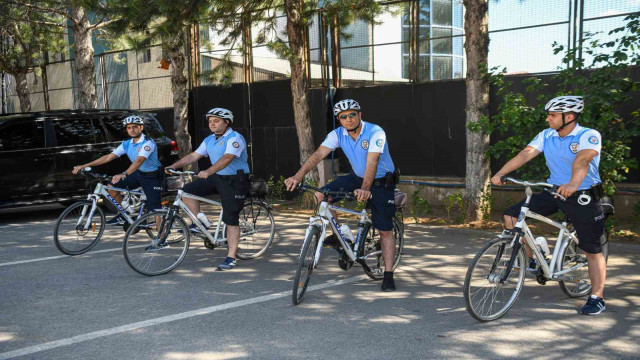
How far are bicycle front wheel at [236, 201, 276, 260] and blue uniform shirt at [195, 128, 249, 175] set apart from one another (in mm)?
571

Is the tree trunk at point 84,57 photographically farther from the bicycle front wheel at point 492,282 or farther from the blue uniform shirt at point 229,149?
the bicycle front wheel at point 492,282

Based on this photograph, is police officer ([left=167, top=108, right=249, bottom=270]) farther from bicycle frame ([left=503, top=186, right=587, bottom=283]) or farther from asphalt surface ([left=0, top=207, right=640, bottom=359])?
bicycle frame ([left=503, top=186, right=587, bottom=283])

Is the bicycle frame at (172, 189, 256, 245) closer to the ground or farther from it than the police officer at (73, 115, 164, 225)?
closer to the ground

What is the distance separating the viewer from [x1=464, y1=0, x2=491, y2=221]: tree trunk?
9602 millimetres

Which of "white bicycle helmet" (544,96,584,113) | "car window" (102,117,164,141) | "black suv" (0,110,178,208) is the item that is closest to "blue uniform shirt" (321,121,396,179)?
"white bicycle helmet" (544,96,584,113)

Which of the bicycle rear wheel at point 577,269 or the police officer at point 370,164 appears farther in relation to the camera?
the police officer at point 370,164

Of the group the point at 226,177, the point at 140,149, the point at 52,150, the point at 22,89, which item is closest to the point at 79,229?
the point at 140,149

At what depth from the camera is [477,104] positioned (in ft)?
32.1

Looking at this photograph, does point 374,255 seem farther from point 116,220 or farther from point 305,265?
point 116,220

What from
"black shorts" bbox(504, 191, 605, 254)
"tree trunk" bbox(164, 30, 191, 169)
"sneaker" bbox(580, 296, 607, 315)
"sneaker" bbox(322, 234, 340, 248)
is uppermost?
"tree trunk" bbox(164, 30, 191, 169)

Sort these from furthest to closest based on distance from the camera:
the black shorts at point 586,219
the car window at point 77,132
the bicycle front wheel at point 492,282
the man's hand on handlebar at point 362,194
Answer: the car window at point 77,132 → the man's hand on handlebar at point 362,194 → the black shorts at point 586,219 → the bicycle front wheel at point 492,282

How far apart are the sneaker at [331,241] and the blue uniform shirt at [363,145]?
727 mm

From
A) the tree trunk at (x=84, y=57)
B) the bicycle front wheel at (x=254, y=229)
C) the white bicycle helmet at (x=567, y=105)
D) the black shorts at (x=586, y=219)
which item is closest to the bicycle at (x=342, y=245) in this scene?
the black shorts at (x=586, y=219)

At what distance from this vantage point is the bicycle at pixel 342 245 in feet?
18.9
